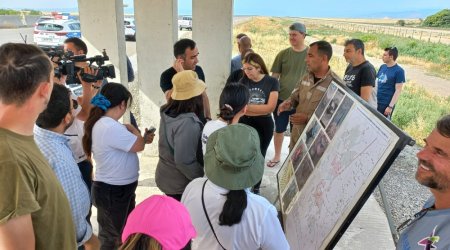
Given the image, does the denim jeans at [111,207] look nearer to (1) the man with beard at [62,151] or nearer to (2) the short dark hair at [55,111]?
(1) the man with beard at [62,151]

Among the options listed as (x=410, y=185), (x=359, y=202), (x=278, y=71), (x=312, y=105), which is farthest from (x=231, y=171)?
(x=410, y=185)

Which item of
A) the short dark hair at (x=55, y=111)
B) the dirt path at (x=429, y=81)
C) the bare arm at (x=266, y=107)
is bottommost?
the dirt path at (x=429, y=81)

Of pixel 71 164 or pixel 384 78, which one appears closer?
pixel 71 164

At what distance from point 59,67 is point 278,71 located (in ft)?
9.15

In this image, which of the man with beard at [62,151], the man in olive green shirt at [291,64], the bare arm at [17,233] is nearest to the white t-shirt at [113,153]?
the man with beard at [62,151]

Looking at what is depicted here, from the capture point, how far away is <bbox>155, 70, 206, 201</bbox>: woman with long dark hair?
7.41ft

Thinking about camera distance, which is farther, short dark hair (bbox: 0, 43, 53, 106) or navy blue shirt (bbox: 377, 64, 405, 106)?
navy blue shirt (bbox: 377, 64, 405, 106)

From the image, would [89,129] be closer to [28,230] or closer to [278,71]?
[28,230]

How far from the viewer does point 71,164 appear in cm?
180

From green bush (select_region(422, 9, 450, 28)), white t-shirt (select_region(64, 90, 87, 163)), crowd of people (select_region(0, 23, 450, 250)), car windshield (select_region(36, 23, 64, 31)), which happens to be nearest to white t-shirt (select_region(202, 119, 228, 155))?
crowd of people (select_region(0, 23, 450, 250))

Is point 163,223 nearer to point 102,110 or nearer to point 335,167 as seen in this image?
point 335,167

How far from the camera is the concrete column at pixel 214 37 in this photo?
490 centimetres

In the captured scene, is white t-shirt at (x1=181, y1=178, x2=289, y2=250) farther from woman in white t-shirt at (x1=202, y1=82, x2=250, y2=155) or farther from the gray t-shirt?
woman in white t-shirt at (x1=202, y1=82, x2=250, y2=155)

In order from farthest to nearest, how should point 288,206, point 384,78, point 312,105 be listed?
point 384,78, point 312,105, point 288,206
